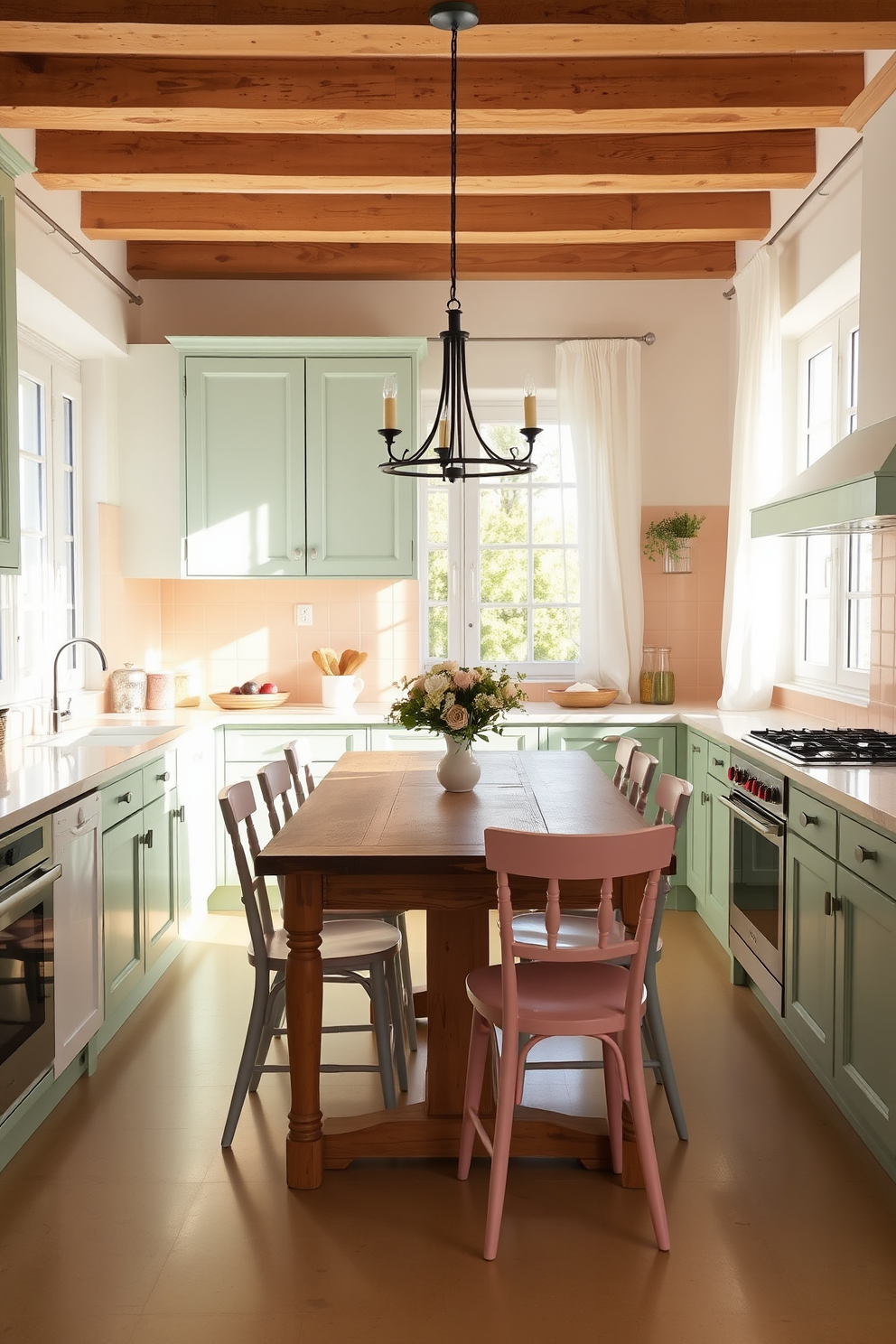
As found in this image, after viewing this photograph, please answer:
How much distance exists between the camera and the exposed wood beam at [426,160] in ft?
13.8

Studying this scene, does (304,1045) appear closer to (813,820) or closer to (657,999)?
(657,999)

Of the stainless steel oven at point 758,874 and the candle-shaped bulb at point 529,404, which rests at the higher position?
the candle-shaped bulb at point 529,404

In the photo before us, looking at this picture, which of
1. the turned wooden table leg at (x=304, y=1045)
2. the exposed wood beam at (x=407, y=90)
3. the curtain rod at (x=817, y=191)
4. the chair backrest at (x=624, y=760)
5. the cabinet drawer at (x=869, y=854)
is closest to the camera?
the cabinet drawer at (x=869, y=854)

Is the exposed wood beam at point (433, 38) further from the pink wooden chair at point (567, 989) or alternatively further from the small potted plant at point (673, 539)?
the small potted plant at point (673, 539)

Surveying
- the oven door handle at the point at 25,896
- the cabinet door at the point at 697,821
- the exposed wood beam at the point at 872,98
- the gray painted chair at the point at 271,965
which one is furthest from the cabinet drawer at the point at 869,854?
the exposed wood beam at the point at 872,98

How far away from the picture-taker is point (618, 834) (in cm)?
234

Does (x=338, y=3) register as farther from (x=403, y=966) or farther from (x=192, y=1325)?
(x=192, y=1325)

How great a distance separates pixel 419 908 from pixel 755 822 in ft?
4.78

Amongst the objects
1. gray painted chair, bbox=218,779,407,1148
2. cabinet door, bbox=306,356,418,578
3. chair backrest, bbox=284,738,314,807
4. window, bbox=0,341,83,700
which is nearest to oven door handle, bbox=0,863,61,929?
gray painted chair, bbox=218,779,407,1148

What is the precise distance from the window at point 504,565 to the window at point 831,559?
1204 mm

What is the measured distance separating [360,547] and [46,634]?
4.66 feet

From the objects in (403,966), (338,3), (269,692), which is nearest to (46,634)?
(269,692)

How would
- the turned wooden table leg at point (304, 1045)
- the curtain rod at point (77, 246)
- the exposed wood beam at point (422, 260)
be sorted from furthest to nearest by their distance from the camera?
the exposed wood beam at point (422, 260) < the curtain rod at point (77, 246) < the turned wooden table leg at point (304, 1045)

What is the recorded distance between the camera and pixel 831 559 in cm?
467
